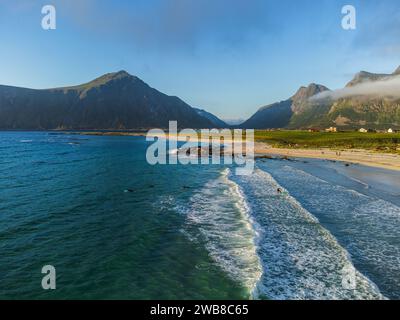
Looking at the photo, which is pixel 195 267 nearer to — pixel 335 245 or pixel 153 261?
pixel 153 261

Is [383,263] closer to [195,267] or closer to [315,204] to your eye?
[195,267]

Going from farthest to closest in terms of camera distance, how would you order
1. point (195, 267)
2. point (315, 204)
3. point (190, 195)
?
point (190, 195) → point (315, 204) → point (195, 267)
